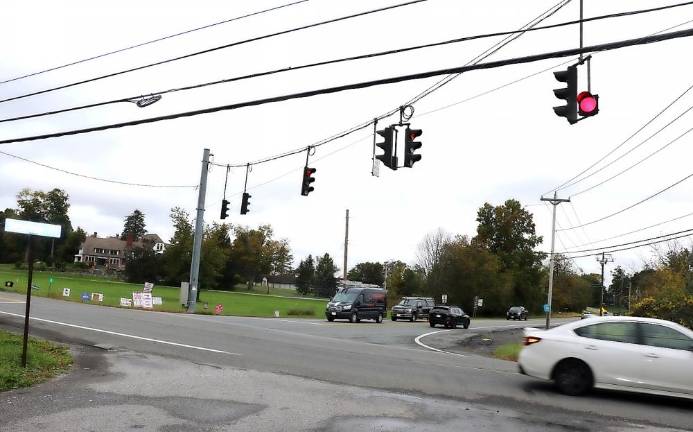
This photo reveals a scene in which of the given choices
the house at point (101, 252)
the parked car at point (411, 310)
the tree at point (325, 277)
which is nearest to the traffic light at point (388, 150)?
the parked car at point (411, 310)

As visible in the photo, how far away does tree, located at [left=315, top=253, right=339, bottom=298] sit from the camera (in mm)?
114750

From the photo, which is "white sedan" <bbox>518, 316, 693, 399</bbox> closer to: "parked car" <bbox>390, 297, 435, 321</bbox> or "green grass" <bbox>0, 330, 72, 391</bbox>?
"green grass" <bbox>0, 330, 72, 391</bbox>

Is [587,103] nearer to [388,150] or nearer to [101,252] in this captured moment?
[388,150]

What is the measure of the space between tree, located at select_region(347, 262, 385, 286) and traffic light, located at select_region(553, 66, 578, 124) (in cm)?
12801

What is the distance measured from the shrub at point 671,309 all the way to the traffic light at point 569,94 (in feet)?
49.0

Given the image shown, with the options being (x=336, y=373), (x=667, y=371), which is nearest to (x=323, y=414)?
(x=336, y=373)

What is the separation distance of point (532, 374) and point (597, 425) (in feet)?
8.52

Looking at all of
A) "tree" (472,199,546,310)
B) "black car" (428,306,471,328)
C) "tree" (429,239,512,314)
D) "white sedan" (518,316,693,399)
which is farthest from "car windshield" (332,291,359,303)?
"tree" (472,199,546,310)

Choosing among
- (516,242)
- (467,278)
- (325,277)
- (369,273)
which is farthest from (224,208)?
(369,273)

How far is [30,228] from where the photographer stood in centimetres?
950

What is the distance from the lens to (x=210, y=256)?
94250mm

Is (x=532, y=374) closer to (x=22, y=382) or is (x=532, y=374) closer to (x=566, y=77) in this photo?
(x=566, y=77)

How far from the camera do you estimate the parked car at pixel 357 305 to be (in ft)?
110

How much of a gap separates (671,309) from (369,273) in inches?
4828
